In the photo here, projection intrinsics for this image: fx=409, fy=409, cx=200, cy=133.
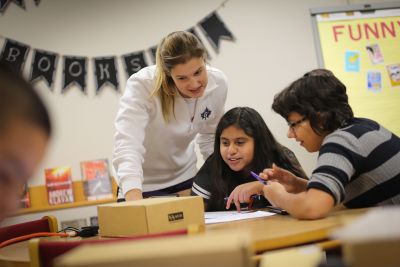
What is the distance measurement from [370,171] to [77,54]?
220cm

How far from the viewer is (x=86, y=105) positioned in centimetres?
282

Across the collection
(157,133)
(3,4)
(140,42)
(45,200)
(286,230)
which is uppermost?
(3,4)

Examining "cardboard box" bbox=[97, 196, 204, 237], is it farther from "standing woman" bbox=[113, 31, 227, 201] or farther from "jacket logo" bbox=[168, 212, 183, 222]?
"standing woman" bbox=[113, 31, 227, 201]

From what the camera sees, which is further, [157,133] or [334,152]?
[157,133]

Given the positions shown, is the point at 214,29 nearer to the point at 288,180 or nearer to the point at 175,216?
the point at 288,180

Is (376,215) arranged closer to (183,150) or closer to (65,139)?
(183,150)

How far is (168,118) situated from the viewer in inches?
75.6

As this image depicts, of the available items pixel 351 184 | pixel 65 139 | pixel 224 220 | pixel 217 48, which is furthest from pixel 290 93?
pixel 65 139

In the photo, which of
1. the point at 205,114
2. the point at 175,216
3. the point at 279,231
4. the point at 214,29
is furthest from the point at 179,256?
the point at 214,29

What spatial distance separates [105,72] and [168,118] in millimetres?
1085

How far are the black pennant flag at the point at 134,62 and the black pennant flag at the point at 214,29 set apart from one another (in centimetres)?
49

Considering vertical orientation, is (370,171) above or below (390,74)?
below

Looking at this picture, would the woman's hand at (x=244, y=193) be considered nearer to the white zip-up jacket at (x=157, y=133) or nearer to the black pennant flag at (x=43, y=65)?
the white zip-up jacket at (x=157, y=133)

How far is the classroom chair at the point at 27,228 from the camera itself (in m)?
1.68
